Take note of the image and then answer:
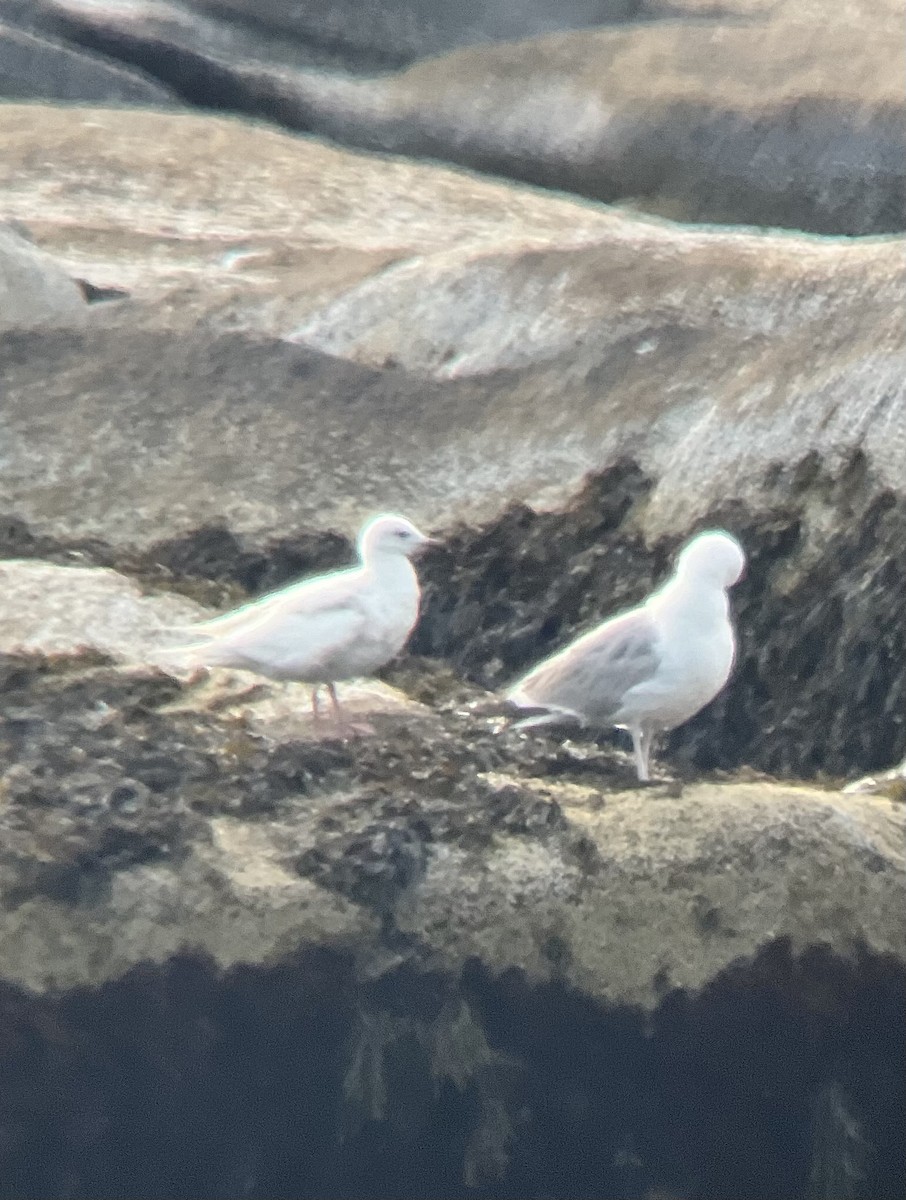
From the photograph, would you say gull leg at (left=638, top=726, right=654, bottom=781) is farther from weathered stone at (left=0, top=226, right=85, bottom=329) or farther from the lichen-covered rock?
weathered stone at (left=0, top=226, right=85, bottom=329)

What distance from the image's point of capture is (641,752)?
1475 centimetres

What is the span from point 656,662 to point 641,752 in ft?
2.01

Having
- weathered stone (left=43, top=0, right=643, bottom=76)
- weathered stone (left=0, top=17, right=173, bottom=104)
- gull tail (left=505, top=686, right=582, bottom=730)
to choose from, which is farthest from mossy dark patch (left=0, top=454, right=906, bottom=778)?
weathered stone (left=43, top=0, right=643, bottom=76)

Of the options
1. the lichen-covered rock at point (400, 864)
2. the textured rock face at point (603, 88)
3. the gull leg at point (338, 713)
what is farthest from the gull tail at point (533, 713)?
the textured rock face at point (603, 88)

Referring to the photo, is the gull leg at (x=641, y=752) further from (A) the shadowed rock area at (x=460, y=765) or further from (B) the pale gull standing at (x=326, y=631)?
(B) the pale gull standing at (x=326, y=631)

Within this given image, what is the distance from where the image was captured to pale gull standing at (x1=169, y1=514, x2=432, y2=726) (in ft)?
47.2

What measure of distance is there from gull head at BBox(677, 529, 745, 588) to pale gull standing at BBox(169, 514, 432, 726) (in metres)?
1.66

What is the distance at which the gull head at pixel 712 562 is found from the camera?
14.8 m

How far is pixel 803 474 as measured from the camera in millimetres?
18906

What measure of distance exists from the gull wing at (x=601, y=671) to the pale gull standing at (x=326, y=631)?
3.09ft

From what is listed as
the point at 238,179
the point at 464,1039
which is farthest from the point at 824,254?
the point at 464,1039

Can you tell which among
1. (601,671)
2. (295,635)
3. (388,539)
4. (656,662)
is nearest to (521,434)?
(388,539)

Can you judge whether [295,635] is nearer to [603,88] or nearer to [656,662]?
[656,662]

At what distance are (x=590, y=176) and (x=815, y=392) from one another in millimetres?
13228
